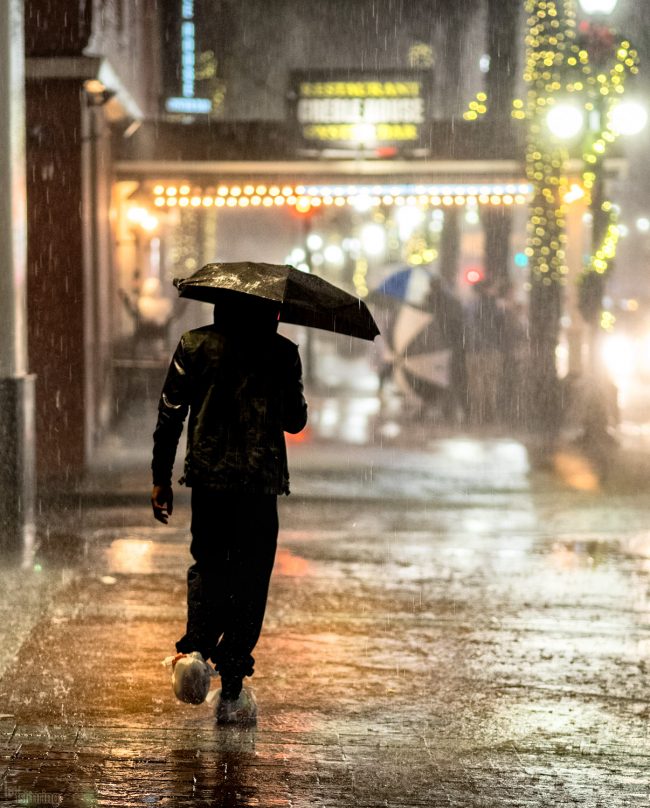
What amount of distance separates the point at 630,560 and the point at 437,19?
1396 inches

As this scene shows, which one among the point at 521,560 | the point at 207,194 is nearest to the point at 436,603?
the point at 521,560

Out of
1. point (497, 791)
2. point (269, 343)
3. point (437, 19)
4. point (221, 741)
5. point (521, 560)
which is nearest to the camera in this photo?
point (497, 791)

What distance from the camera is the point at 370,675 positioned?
20.2 ft

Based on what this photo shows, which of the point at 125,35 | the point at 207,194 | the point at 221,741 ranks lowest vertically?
the point at 221,741

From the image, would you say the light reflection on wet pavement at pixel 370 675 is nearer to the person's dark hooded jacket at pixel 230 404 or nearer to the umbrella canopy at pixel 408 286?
the person's dark hooded jacket at pixel 230 404

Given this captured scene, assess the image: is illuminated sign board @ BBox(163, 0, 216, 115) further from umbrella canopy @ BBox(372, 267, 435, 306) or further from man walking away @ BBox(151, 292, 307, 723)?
man walking away @ BBox(151, 292, 307, 723)

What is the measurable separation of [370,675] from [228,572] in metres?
1.12

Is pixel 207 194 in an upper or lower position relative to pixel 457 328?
upper

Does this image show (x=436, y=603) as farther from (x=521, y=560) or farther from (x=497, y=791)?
(x=497, y=791)

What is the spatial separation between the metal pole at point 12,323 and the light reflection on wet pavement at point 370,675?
1.65ft

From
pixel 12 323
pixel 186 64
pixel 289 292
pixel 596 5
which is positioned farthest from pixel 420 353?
pixel 289 292

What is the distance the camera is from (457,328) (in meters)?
21.0

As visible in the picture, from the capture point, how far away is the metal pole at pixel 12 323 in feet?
27.9

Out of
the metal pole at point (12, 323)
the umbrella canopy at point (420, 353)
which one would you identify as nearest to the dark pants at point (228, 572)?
the metal pole at point (12, 323)
